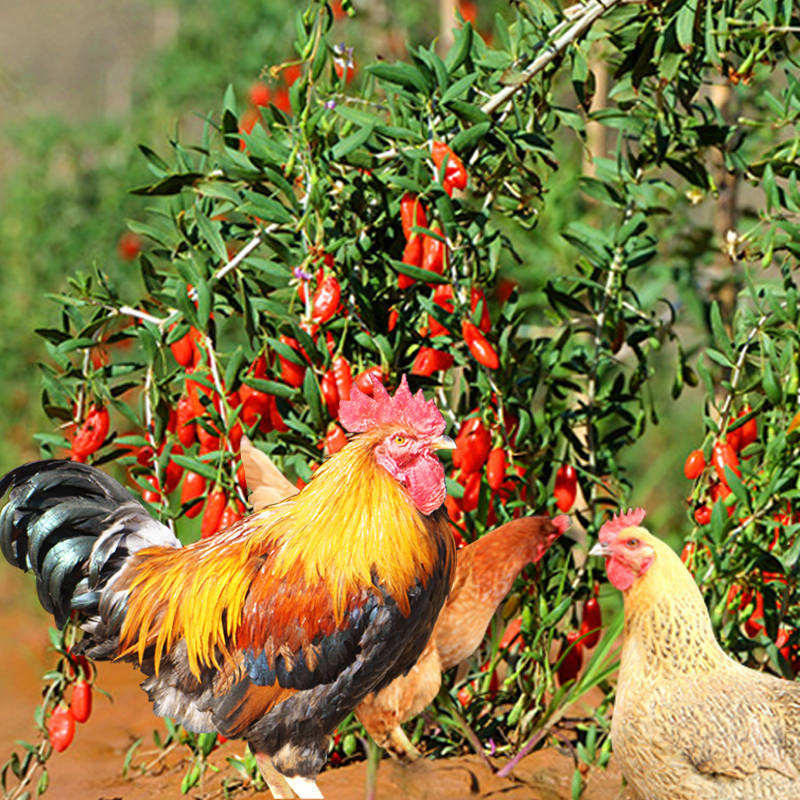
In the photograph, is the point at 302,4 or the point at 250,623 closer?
the point at 250,623

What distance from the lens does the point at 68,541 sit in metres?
2.84

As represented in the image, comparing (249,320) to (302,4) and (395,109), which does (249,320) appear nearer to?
(395,109)

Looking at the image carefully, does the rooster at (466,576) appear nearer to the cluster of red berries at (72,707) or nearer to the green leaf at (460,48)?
the cluster of red berries at (72,707)

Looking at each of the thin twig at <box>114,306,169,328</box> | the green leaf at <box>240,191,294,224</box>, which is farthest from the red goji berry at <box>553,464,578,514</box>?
the thin twig at <box>114,306,169,328</box>

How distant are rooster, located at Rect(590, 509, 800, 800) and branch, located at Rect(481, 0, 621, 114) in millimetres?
1217

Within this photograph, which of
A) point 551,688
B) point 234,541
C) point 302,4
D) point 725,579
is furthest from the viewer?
point 302,4

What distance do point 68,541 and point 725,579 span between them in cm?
190

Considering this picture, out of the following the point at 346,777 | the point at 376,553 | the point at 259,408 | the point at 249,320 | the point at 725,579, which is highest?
the point at 249,320

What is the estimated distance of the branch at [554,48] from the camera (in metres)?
3.02

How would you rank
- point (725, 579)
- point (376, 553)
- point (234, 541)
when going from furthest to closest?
point (725, 579), point (234, 541), point (376, 553)

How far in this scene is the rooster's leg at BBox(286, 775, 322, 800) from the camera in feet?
8.57

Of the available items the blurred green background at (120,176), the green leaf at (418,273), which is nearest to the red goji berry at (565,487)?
the green leaf at (418,273)

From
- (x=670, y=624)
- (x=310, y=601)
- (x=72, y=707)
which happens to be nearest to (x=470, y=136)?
(x=310, y=601)

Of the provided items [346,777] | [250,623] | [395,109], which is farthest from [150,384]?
[346,777]
